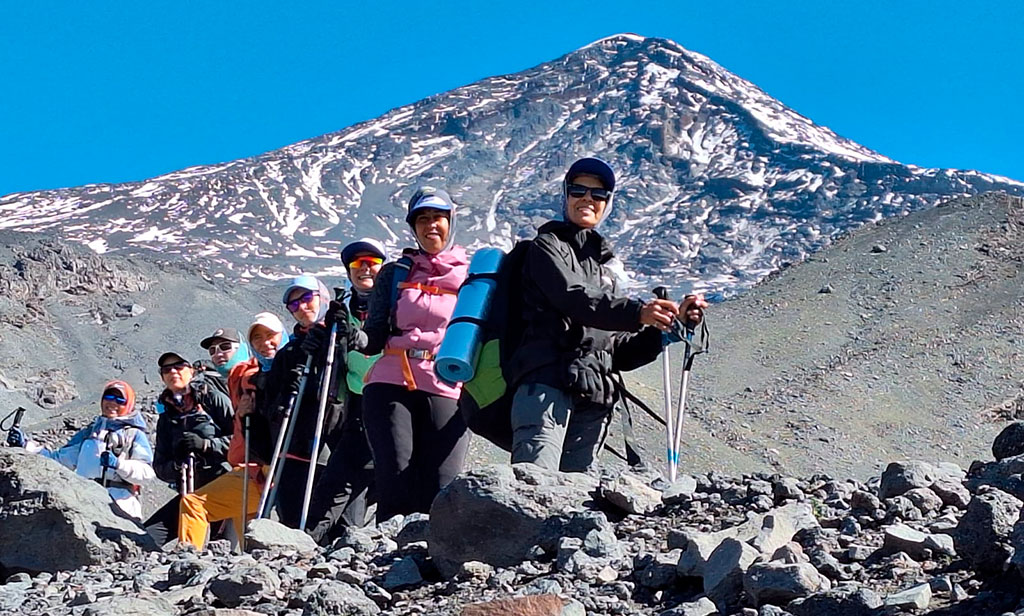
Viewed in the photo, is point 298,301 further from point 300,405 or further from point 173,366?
point 173,366

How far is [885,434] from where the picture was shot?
15969mm

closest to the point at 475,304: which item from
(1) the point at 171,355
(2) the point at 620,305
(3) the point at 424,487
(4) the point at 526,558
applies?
(2) the point at 620,305

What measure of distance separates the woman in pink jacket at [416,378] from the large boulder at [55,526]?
0.93 metres

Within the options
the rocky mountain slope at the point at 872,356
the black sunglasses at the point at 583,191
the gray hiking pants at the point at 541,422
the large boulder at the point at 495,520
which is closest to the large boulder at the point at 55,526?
the gray hiking pants at the point at 541,422

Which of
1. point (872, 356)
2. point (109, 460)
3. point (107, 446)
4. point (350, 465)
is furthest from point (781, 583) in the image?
point (872, 356)

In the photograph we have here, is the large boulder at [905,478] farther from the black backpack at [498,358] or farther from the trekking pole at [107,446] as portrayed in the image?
the trekking pole at [107,446]

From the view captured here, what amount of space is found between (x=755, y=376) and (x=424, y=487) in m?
14.1

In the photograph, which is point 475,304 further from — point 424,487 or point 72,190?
point 72,190

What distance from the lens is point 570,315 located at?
4391 millimetres

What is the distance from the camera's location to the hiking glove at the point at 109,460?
661 cm

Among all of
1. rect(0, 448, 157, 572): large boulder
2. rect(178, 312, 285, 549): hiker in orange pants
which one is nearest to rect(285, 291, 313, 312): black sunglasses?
rect(178, 312, 285, 549): hiker in orange pants

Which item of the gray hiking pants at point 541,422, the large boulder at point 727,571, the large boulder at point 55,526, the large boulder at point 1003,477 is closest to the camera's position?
the large boulder at point 727,571

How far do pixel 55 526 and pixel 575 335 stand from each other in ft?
6.74

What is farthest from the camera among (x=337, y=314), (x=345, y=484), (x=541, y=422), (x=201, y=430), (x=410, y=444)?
(x=201, y=430)
